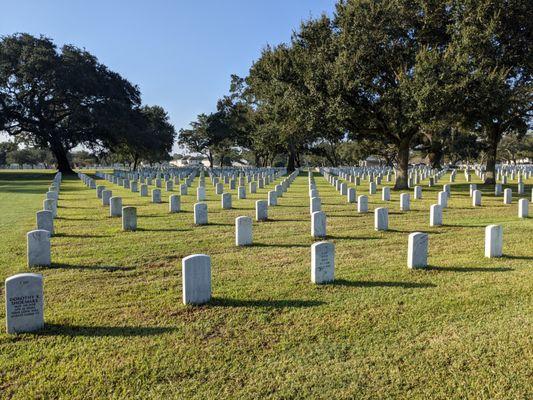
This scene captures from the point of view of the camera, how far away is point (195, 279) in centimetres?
537

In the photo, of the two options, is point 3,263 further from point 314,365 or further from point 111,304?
point 314,365

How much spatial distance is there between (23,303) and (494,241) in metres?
7.24

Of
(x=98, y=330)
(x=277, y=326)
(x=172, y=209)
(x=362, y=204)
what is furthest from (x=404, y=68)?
(x=98, y=330)

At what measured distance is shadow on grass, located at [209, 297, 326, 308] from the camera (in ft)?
17.4

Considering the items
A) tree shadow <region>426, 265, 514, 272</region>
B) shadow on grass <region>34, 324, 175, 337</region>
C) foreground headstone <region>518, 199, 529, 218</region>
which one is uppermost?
foreground headstone <region>518, 199, 529, 218</region>

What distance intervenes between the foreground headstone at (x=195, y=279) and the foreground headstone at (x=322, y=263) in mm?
1590

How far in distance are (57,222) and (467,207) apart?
43.1ft

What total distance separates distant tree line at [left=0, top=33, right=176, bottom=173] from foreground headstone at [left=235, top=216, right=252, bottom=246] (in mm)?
35927

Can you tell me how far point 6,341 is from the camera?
14.3 ft

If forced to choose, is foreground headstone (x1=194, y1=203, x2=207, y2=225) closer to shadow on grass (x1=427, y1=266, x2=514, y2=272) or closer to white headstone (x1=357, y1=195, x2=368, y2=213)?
white headstone (x1=357, y1=195, x2=368, y2=213)

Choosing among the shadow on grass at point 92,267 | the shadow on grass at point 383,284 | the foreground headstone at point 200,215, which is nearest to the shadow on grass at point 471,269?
the shadow on grass at point 383,284

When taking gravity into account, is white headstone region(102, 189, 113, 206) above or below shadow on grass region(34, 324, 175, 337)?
above

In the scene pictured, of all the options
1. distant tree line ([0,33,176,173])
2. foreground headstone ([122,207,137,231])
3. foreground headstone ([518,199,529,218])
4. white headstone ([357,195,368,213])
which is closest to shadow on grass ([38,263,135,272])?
foreground headstone ([122,207,137,231])

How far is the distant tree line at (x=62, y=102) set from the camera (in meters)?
39.6
